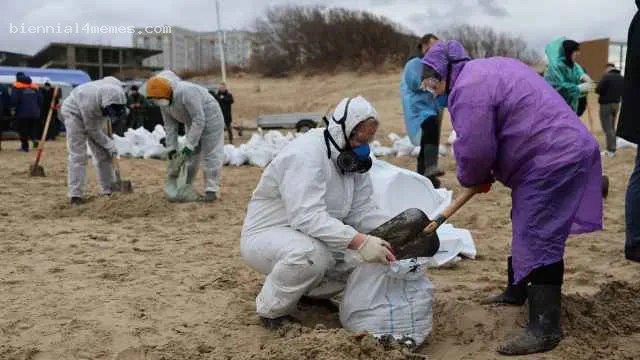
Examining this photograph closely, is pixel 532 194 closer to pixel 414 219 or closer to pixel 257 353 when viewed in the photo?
pixel 414 219

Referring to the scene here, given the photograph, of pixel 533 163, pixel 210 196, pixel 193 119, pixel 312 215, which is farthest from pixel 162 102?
pixel 533 163

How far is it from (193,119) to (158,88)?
0.47m

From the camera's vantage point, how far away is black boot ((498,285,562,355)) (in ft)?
9.37

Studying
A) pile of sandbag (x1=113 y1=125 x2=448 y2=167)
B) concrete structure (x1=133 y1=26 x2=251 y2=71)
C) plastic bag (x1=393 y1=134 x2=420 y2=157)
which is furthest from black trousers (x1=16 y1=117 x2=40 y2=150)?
concrete structure (x1=133 y1=26 x2=251 y2=71)

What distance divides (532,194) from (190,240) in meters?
3.20

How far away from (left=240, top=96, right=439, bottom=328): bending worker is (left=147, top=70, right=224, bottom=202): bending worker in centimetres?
359

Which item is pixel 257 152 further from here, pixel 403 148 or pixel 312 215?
pixel 312 215

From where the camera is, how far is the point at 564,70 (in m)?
A: 5.81

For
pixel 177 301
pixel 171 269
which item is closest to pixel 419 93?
pixel 171 269

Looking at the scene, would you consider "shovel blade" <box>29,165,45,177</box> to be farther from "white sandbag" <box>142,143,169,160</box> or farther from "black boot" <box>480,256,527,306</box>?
"black boot" <box>480,256,527,306</box>

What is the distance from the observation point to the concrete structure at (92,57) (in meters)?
32.6

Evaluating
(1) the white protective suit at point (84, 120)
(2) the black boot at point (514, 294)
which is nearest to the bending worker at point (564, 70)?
(2) the black boot at point (514, 294)

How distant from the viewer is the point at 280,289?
310 centimetres

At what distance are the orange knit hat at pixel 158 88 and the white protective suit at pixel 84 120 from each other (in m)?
0.38
